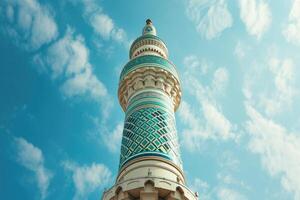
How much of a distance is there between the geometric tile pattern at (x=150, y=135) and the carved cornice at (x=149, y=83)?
97cm

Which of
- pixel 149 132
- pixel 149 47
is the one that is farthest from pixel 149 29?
pixel 149 132

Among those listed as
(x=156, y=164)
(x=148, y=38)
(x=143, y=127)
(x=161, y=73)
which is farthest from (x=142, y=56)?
(x=156, y=164)

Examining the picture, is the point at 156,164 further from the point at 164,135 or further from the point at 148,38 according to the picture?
the point at 148,38

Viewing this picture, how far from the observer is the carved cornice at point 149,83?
30.3 feet

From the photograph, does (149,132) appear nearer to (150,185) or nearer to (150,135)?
(150,135)

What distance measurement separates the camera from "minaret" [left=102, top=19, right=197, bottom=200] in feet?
20.9

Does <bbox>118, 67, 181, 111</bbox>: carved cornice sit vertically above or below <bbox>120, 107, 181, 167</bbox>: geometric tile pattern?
above

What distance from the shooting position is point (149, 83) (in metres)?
9.20

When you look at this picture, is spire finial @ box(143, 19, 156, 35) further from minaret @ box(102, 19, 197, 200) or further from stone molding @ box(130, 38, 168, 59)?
minaret @ box(102, 19, 197, 200)

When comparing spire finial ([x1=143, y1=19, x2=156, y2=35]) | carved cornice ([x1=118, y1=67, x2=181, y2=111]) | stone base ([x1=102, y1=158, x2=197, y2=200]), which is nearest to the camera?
stone base ([x1=102, y1=158, x2=197, y2=200])

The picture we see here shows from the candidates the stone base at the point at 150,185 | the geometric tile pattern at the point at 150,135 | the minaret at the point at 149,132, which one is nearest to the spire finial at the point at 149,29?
the minaret at the point at 149,132

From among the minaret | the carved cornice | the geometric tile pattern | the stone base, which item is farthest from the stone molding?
→ the stone base

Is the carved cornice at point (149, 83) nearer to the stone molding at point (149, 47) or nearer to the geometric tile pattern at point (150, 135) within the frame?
the geometric tile pattern at point (150, 135)

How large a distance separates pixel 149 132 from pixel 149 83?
73.3 inches
